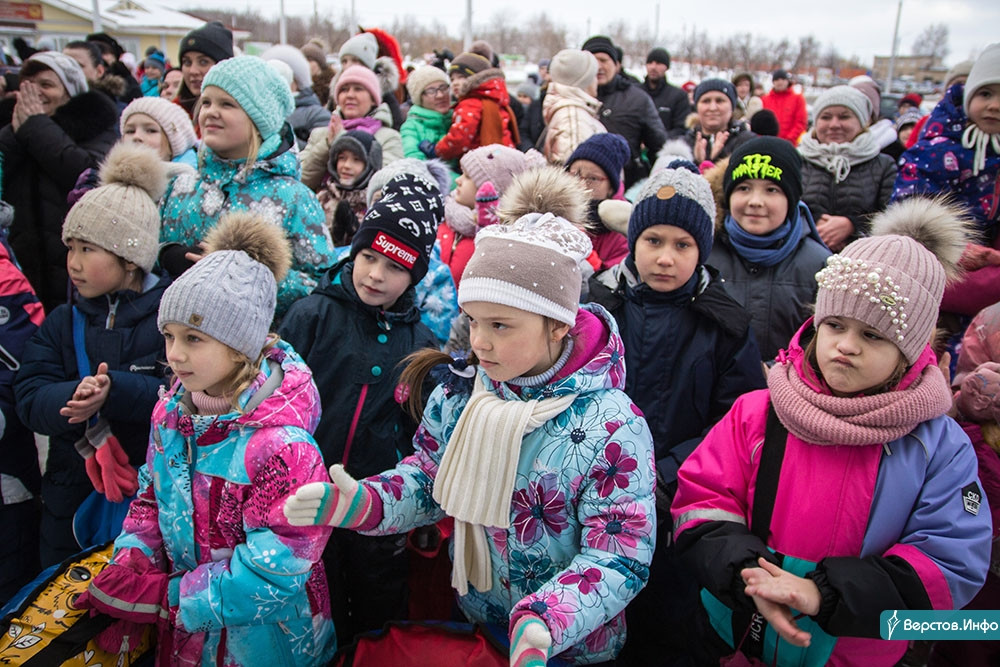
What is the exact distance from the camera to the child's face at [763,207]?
2.95m

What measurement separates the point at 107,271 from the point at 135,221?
0.23m

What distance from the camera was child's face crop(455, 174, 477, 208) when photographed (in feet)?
12.0

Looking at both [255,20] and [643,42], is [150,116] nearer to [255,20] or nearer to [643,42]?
[643,42]

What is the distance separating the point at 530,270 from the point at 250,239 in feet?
3.27

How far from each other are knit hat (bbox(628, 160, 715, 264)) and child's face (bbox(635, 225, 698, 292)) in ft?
0.10

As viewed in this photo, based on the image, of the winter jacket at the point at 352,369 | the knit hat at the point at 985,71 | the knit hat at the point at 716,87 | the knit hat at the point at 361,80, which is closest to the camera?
the winter jacket at the point at 352,369

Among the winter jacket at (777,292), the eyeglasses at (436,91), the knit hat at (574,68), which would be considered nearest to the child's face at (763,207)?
the winter jacket at (777,292)

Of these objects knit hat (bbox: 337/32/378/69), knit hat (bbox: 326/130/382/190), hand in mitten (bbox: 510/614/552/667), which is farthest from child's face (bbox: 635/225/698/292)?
knit hat (bbox: 337/32/378/69)

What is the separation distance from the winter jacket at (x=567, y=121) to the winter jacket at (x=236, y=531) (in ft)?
10.7

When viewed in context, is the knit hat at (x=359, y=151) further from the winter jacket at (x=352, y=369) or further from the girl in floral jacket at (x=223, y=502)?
the girl in floral jacket at (x=223, y=502)

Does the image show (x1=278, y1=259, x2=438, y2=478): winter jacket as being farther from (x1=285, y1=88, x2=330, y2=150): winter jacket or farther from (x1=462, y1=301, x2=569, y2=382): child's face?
(x1=285, y1=88, x2=330, y2=150): winter jacket

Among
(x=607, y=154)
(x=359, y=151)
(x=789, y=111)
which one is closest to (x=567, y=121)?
(x=607, y=154)

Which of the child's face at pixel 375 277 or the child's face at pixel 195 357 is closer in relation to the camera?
the child's face at pixel 195 357

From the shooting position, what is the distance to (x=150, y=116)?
3.98 metres
